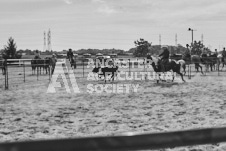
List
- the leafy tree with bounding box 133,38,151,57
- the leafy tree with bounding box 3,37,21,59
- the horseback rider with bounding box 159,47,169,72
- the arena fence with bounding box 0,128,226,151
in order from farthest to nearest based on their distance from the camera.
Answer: the leafy tree with bounding box 133,38,151,57
the leafy tree with bounding box 3,37,21,59
the horseback rider with bounding box 159,47,169,72
the arena fence with bounding box 0,128,226,151

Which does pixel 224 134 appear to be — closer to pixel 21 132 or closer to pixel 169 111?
pixel 21 132

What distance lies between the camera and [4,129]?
523 centimetres

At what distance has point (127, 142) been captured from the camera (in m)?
0.93

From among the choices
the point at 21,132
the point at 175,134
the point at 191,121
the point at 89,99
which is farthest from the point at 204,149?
the point at 89,99

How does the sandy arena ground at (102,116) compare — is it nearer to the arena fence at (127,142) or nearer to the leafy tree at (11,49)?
the arena fence at (127,142)

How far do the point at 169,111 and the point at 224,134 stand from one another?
6.07 m

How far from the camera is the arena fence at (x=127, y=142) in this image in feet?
2.77

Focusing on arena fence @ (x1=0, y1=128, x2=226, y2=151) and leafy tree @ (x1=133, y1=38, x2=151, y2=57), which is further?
leafy tree @ (x1=133, y1=38, x2=151, y2=57)

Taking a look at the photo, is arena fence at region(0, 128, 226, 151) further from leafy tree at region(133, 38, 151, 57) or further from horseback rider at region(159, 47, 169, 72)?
leafy tree at region(133, 38, 151, 57)

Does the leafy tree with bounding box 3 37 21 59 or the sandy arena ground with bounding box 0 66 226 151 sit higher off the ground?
the leafy tree with bounding box 3 37 21 59

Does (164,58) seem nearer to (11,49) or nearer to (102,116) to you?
(102,116)

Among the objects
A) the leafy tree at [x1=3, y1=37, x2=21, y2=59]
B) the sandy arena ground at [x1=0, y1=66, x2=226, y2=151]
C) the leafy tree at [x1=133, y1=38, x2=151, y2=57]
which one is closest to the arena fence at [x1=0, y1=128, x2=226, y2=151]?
the sandy arena ground at [x1=0, y1=66, x2=226, y2=151]

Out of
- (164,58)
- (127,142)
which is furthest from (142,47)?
(127,142)

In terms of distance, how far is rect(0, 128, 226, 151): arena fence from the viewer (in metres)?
0.84
